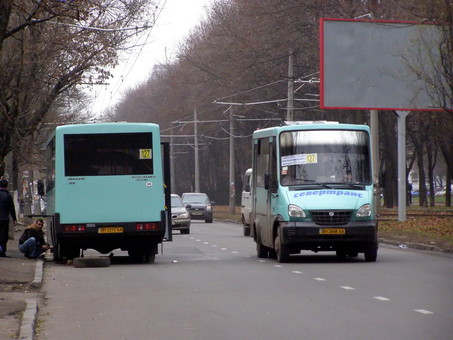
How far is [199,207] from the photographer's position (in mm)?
55188

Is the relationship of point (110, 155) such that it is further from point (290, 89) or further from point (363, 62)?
point (290, 89)

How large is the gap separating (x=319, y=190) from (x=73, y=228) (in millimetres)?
4902

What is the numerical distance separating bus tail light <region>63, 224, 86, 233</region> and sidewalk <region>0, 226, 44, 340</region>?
0.84 m

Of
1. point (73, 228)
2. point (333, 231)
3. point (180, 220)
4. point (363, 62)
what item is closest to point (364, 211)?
point (333, 231)

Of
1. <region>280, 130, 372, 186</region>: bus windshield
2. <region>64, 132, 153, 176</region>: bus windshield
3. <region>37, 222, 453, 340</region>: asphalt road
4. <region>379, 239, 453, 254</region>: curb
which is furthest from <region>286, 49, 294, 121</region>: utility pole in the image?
<region>64, 132, 153, 176</region>: bus windshield

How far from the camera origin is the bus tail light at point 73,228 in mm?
21547

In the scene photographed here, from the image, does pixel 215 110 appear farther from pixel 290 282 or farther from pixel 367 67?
pixel 290 282

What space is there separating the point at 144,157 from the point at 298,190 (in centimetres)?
315

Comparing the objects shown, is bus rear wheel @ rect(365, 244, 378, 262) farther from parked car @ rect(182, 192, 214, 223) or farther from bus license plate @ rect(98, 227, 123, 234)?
parked car @ rect(182, 192, 214, 223)

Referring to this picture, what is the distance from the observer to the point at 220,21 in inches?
2303

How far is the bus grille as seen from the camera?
68.2ft

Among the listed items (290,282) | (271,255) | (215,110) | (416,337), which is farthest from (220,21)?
(416,337)

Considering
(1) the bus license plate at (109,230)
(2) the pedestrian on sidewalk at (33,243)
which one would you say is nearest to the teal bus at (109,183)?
(1) the bus license plate at (109,230)

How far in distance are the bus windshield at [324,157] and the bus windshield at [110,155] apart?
9.06ft
